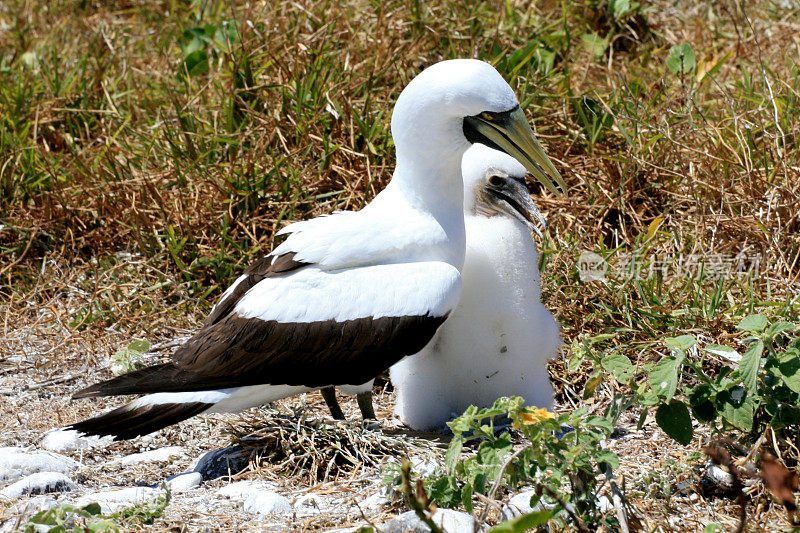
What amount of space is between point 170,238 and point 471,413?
2.54 m

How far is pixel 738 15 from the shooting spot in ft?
20.2

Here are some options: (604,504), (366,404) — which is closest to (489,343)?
(366,404)

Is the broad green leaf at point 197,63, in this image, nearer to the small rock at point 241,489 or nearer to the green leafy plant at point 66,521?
the small rock at point 241,489

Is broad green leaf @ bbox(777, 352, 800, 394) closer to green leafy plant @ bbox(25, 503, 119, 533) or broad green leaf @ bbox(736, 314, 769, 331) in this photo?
broad green leaf @ bbox(736, 314, 769, 331)

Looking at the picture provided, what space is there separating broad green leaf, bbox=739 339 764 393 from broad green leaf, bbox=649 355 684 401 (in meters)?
0.18

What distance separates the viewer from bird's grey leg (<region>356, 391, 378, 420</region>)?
384 centimetres

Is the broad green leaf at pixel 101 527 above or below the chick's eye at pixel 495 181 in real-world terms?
below

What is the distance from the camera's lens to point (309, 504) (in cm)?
318

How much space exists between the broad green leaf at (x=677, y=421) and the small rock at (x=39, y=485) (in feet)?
6.33

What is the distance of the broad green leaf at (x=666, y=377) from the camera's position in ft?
9.52

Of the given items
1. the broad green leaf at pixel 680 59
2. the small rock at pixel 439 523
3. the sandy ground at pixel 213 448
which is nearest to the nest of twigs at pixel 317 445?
the sandy ground at pixel 213 448

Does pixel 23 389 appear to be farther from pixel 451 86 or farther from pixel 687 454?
pixel 687 454

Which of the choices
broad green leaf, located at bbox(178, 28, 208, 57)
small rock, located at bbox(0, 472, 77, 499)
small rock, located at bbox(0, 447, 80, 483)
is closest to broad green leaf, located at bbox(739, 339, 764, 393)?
small rock, located at bbox(0, 472, 77, 499)

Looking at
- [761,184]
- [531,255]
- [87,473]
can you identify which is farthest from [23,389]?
[761,184]
